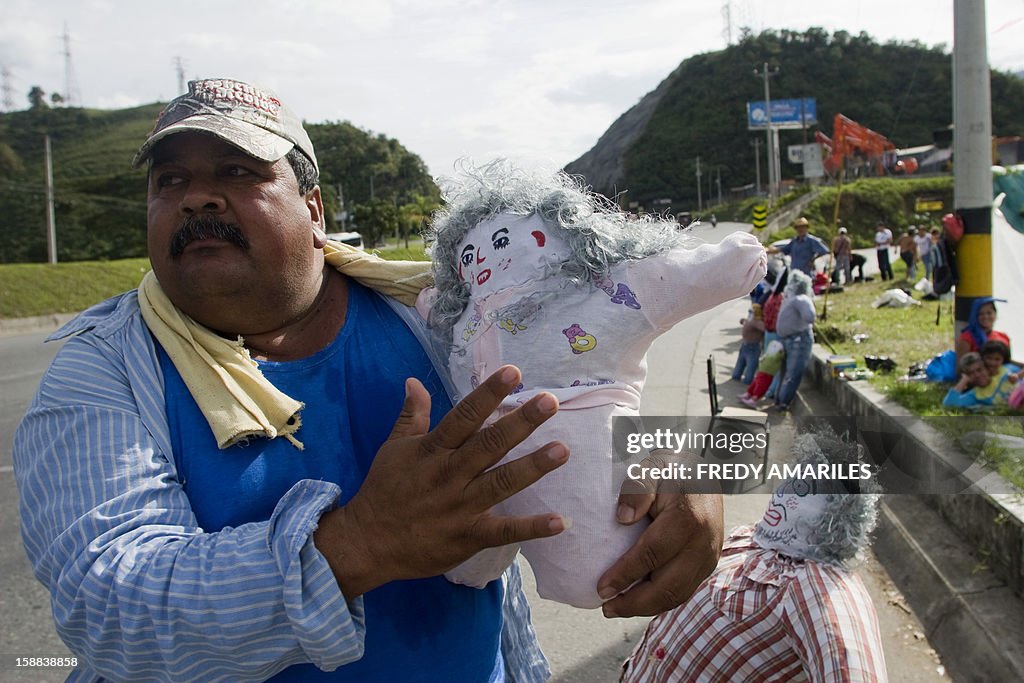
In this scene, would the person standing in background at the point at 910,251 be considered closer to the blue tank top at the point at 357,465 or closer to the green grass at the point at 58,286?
the green grass at the point at 58,286

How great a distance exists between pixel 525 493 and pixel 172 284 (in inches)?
30.3

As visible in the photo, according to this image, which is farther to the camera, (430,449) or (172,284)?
(172,284)

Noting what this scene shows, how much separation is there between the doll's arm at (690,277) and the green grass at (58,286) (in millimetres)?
18459

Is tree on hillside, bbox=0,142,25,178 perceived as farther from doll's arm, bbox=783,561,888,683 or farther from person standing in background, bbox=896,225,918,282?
doll's arm, bbox=783,561,888,683

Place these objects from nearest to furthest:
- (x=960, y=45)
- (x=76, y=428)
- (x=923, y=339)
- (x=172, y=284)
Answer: (x=76, y=428) < (x=172, y=284) < (x=960, y=45) < (x=923, y=339)

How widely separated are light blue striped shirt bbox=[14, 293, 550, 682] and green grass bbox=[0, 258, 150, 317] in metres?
18.2

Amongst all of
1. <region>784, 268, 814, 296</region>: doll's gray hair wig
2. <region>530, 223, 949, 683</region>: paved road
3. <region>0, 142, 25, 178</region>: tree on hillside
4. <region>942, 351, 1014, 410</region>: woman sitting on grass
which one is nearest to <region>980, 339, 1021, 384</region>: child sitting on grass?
<region>942, 351, 1014, 410</region>: woman sitting on grass

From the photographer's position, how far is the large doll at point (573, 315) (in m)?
1.26

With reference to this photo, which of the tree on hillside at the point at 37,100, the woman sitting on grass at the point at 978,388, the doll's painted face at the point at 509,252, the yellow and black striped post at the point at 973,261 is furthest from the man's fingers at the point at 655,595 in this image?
the tree on hillside at the point at 37,100

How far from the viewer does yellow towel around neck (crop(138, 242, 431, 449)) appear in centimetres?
124

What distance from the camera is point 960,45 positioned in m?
6.00

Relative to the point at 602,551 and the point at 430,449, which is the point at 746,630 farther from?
the point at 430,449

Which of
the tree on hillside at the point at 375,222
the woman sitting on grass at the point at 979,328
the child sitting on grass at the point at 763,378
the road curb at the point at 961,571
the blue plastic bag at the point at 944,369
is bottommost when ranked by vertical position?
the road curb at the point at 961,571

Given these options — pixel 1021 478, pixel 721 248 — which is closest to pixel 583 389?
pixel 721 248
